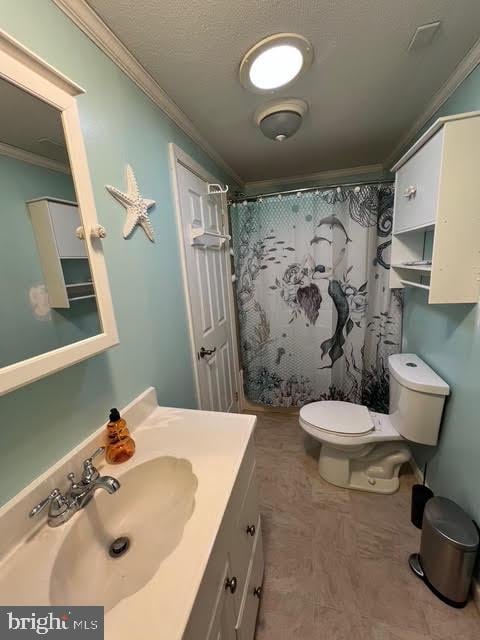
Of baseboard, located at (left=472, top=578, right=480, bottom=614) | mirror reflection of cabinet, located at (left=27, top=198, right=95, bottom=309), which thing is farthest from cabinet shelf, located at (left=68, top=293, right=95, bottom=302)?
baseboard, located at (left=472, top=578, right=480, bottom=614)

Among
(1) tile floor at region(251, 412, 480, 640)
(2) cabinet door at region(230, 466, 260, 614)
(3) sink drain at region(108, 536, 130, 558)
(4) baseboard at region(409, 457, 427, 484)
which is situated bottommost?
(1) tile floor at region(251, 412, 480, 640)

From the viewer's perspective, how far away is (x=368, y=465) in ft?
5.47

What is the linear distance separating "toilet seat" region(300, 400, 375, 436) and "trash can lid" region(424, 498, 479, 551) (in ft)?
1.44

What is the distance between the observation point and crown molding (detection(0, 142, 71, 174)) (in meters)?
0.61

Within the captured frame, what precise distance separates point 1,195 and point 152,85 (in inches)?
35.6

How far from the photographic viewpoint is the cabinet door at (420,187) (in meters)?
1.05

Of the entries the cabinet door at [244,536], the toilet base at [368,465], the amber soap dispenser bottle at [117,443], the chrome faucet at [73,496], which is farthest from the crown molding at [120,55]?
the toilet base at [368,465]

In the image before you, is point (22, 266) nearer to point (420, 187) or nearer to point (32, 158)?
point (32, 158)

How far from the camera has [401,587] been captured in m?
1.16

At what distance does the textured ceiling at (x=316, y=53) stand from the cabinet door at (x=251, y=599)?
1925mm

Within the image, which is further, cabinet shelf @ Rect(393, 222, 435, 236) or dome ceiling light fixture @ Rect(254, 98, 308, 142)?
dome ceiling light fixture @ Rect(254, 98, 308, 142)

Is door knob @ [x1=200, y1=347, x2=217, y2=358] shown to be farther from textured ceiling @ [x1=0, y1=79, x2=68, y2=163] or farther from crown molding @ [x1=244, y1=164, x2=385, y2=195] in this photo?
crown molding @ [x1=244, y1=164, x2=385, y2=195]

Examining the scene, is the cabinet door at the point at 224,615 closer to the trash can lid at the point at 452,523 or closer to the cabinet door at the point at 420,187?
the trash can lid at the point at 452,523

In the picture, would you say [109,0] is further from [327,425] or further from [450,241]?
[327,425]
